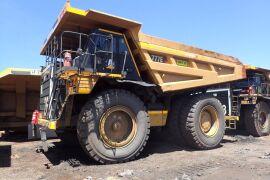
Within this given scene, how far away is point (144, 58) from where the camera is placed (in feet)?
23.0

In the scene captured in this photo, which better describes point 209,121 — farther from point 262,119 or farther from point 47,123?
point 47,123

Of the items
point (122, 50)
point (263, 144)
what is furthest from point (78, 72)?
point (263, 144)

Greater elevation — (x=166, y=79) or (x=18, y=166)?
(x=166, y=79)

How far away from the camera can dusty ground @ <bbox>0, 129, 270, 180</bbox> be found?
17.8 feet

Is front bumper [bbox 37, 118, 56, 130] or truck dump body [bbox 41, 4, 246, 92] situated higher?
truck dump body [bbox 41, 4, 246, 92]

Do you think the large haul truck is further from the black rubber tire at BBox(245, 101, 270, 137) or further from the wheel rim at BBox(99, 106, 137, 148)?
the black rubber tire at BBox(245, 101, 270, 137)

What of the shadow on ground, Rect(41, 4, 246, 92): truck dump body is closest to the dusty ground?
the shadow on ground

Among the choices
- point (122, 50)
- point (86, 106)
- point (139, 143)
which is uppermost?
point (122, 50)

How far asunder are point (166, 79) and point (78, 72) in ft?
7.52

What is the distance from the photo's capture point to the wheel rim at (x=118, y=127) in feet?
20.4

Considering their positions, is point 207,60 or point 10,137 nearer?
point 207,60

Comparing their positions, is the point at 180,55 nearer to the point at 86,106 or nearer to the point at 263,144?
the point at 86,106

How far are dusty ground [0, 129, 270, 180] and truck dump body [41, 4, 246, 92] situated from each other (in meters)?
1.56

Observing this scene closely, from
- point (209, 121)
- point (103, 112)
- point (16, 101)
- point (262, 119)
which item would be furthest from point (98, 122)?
point (262, 119)
